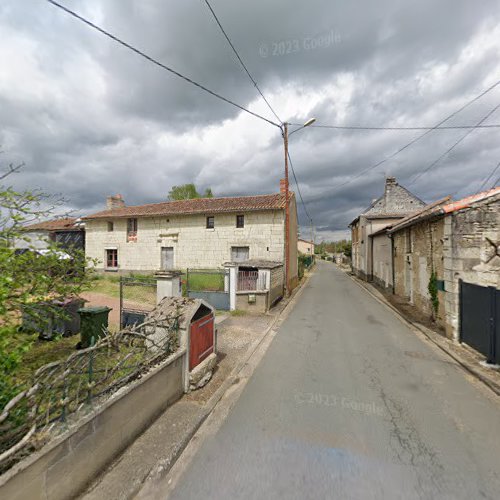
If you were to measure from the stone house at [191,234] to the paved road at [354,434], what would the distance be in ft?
38.9

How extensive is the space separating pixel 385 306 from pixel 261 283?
6330 mm

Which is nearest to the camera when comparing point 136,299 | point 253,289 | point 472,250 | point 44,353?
point 44,353

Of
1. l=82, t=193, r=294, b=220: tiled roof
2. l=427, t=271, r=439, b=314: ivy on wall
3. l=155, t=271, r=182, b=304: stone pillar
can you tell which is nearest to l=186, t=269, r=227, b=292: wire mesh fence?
l=155, t=271, r=182, b=304: stone pillar

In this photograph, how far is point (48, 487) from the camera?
2.22 meters

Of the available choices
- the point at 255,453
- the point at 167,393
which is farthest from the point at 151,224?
the point at 255,453

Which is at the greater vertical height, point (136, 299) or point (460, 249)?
point (460, 249)

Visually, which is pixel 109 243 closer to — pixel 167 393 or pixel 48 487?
pixel 167 393

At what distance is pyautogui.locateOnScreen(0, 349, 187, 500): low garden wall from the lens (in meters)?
2.06

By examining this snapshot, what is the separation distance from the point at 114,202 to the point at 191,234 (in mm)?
10655

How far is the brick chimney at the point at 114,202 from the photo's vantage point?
24328mm

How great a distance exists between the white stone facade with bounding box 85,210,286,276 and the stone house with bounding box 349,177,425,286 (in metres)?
7.16

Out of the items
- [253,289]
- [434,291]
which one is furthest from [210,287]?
[434,291]

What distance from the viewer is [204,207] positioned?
63.7 ft

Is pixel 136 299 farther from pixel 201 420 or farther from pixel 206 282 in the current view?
pixel 201 420
